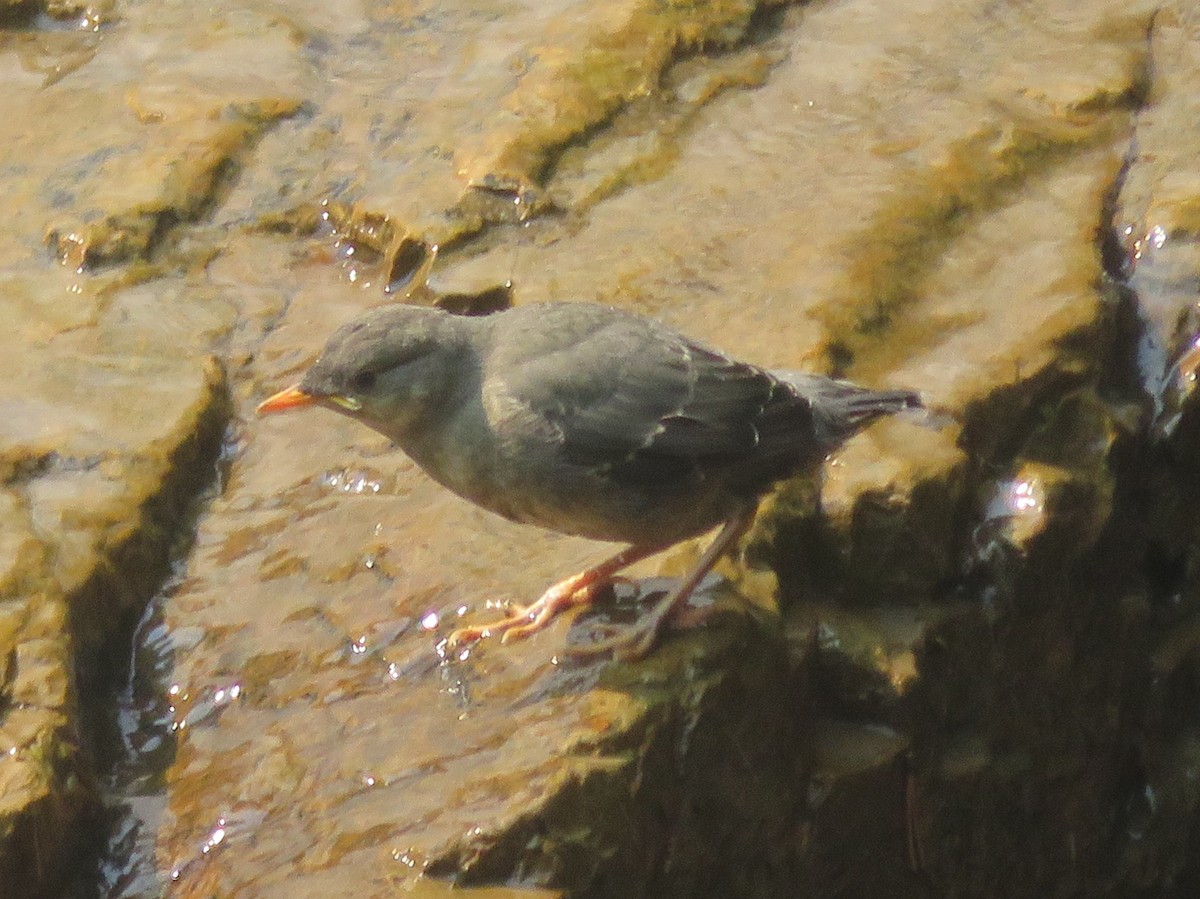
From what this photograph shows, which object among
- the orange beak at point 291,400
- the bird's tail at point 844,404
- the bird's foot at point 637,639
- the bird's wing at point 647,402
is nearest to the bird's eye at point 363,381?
the orange beak at point 291,400

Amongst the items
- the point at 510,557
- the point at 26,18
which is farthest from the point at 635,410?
the point at 26,18

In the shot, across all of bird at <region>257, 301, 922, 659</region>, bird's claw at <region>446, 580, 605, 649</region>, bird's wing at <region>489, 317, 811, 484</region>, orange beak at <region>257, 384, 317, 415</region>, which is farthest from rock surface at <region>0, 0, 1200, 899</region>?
orange beak at <region>257, 384, 317, 415</region>

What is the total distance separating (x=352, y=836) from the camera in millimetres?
3713

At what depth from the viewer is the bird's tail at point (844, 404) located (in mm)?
4496

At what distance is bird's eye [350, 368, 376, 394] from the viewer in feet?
14.3

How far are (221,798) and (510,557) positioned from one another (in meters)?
1.16

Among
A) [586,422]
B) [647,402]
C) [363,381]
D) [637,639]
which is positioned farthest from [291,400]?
[637,639]

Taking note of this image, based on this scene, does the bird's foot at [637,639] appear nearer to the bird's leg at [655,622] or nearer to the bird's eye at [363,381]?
the bird's leg at [655,622]

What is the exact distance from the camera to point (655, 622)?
421 centimetres

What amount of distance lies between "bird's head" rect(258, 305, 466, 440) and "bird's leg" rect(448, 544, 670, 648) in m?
0.60

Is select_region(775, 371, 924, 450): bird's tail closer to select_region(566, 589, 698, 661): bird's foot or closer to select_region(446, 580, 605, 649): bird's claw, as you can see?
select_region(566, 589, 698, 661): bird's foot

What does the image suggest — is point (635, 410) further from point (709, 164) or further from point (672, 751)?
point (709, 164)

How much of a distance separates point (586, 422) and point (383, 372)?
1.97 ft

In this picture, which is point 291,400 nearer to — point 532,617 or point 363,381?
point 363,381
